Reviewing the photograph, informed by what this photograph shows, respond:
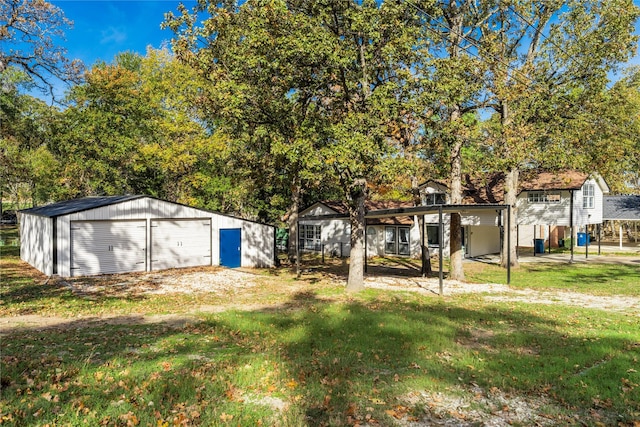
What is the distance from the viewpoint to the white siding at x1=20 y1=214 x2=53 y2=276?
58.7 feet

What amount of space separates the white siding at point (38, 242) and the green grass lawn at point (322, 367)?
21.9 feet

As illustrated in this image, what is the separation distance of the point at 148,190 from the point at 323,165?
25323mm

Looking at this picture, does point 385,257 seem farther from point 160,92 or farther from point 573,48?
point 160,92

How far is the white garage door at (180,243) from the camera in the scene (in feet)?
68.2

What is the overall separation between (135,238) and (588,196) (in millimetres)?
31426

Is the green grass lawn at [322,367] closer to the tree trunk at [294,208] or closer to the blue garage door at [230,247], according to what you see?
the blue garage door at [230,247]

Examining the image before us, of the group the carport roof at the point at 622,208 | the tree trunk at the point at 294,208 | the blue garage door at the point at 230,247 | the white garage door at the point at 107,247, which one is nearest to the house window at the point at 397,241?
the tree trunk at the point at 294,208

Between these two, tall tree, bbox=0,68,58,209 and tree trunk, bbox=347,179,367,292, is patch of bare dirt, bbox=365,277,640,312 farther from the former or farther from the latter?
tall tree, bbox=0,68,58,209

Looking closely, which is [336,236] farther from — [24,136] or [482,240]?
[24,136]

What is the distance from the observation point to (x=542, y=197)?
2856 centimetres

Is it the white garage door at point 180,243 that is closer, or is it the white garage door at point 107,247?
the white garage door at point 107,247

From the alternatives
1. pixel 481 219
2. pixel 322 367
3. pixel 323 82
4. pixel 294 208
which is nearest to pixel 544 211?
pixel 481 219

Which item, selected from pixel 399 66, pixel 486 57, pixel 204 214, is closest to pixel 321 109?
pixel 399 66

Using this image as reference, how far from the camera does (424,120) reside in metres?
15.1
